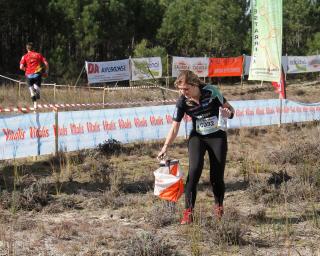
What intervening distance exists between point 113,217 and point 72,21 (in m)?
25.9

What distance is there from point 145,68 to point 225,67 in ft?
20.4

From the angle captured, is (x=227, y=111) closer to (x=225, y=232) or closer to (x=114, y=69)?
(x=225, y=232)

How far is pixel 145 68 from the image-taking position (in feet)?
84.1

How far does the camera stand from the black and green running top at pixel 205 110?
217 inches

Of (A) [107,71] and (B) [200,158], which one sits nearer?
(B) [200,158]

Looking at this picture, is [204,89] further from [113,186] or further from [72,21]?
[72,21]

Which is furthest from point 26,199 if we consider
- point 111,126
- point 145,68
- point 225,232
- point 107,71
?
point 145,68

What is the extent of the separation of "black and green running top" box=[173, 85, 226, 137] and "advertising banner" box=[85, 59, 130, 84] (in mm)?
18407

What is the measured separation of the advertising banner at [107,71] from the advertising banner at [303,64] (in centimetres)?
1241

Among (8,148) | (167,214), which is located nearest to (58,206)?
(167,214)

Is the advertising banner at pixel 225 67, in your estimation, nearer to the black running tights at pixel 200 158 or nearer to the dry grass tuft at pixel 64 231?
the black running tights at pixel 200 158

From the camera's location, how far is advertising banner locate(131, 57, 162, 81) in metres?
25.0

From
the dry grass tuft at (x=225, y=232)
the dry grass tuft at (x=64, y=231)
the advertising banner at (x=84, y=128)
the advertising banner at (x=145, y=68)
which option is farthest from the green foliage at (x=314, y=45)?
the dry grass tuft at (x=64, y=231)

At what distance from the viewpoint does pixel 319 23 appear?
4697 cm
